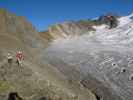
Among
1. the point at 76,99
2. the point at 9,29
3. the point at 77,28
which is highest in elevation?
the point at 77,28

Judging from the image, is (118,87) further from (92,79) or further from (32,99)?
(32,99)

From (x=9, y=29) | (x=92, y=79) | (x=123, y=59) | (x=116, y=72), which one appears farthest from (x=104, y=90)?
(x=9, y=29)

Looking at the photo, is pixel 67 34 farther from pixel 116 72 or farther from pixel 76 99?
pixel 76 99

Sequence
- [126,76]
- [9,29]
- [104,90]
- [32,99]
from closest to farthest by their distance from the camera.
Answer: [32,99]
[104,90]
[126,76]
[9,29]

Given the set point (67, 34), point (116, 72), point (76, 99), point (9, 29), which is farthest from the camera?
point (67, 34)

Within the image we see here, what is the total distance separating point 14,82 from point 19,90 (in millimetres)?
1819

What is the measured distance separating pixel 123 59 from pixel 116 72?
745 cm

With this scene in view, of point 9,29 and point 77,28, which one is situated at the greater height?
point 77,28

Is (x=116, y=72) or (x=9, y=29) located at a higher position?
(x=9, y=29)

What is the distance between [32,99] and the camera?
20703 mm

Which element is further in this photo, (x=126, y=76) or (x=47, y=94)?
(x=126, y=76)

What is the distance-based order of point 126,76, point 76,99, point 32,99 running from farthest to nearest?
point 126,76 → point 76,99 → point 32,99

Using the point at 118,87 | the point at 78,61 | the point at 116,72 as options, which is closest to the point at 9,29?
the point at 78,61

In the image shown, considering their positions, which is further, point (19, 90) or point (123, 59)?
point (123, 59)
